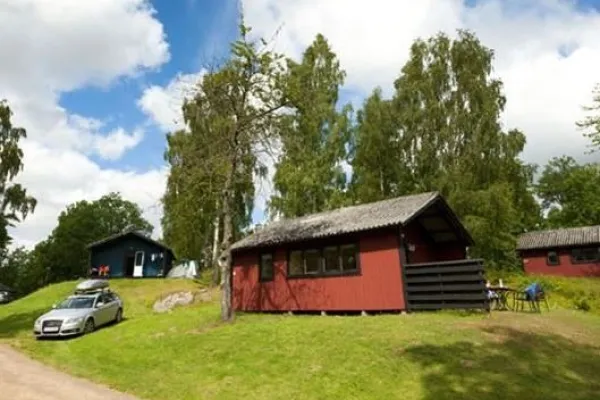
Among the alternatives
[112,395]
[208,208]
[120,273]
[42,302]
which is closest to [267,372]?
[112,395]

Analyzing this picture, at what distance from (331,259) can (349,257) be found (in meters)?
0.91

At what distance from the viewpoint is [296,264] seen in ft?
67.4

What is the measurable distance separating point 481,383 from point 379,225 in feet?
28.5

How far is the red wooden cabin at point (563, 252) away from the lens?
40500 millimetres

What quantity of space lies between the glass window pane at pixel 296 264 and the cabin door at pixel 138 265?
29.0 metres

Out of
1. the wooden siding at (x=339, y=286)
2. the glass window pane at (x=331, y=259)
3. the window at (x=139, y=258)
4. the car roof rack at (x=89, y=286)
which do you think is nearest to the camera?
the wooden siding at (x=339, y=286)

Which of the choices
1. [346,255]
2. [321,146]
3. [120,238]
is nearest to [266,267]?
[346,255]

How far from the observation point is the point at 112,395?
970 cm

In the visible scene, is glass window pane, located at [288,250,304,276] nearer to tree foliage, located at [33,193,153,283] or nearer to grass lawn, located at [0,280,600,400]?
grass lawn, located at [0,280,600,400]

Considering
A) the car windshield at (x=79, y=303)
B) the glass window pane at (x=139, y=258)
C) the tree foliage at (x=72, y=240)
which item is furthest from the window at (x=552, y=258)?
the tree foliage at (x=72, y=240)

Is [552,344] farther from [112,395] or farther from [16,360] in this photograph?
[16,360]

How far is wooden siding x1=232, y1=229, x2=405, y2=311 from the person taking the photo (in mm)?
17266

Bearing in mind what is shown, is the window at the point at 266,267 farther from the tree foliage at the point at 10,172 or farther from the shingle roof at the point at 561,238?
the shingle roof at the point at 561,238

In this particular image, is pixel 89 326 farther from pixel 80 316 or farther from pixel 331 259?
pixel 331 259
